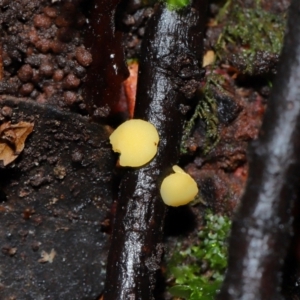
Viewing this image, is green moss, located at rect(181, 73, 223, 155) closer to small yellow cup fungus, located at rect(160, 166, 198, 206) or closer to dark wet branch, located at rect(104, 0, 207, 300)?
dark wet branch, located at rect(104, 0, 207, 300)

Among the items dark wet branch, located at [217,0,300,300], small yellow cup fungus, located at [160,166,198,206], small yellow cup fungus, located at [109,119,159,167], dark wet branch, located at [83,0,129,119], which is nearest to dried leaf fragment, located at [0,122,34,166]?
dark wet branch, located at [83,0,129,119]

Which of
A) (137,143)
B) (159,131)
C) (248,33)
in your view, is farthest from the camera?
(248,33)

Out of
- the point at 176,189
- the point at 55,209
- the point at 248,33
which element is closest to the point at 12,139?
the point at 55,209

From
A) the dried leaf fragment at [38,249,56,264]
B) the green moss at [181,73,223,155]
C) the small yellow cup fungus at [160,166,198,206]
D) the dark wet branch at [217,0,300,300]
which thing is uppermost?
the green moss at [181,73,223,155]

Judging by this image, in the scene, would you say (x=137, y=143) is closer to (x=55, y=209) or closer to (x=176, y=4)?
(x=55, y=209)

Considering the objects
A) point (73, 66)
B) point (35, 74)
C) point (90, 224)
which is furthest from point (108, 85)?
point (90, 224)

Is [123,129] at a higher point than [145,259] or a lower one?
higher

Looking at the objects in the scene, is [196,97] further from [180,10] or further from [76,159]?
[76,159]
